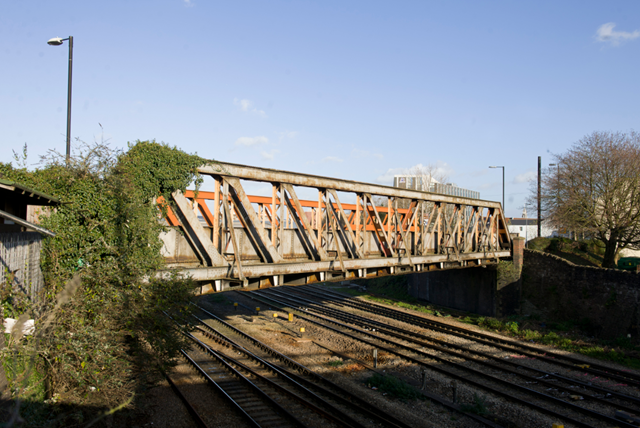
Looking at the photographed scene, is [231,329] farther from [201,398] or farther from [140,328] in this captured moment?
[140,328]

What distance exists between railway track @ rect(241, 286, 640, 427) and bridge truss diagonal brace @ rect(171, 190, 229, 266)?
8553 millimetres

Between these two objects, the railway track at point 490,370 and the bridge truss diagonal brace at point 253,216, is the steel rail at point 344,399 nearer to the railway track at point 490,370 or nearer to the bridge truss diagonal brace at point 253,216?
the bridge truss diagonal brace at point 253,216

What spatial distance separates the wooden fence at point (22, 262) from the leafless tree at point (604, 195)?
3015 centimetres

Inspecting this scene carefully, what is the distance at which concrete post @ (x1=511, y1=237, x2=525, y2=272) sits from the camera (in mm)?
25906

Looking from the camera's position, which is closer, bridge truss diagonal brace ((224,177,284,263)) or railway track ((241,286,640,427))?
railway track ((241,286,640,427))

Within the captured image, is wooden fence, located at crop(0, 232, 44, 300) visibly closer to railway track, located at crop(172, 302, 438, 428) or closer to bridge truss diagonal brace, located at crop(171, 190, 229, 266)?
bridge truss diagonal brace, located at crop(171, 190, 229, 266)

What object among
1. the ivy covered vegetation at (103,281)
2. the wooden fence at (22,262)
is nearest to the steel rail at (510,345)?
the ivy covered vegetation at (103,281)

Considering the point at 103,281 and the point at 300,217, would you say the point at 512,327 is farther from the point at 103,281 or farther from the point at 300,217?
the point at 103,281

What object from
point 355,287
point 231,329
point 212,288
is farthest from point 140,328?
point 355,287

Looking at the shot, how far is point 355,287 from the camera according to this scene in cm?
3569

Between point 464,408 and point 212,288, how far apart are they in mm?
7952

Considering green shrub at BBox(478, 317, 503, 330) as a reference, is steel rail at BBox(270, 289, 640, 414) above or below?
above

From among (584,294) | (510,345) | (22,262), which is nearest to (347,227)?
(22,262)

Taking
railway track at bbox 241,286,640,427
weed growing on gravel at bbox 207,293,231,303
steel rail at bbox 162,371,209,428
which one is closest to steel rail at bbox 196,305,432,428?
steel rail at bbox 162,371,209,428
